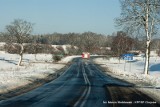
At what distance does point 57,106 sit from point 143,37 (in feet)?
108

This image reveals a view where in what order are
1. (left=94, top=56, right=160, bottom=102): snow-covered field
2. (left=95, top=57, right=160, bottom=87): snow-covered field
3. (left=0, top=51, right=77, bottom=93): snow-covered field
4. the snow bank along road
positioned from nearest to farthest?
the snow bank along road < (left=94, top=56, right=160, bottom=102): snow-covered field < (left=0, top=51, right=77, bottom=93): snow-covered field < (left=95, top=57, right=160, bottom=87): snow-covered field

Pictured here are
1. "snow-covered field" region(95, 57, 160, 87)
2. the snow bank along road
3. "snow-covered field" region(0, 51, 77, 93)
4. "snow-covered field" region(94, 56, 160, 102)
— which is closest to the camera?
the snow bank along road

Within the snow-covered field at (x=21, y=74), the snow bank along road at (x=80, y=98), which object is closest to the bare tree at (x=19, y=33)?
the snow-covered field at (x=21, y=74)

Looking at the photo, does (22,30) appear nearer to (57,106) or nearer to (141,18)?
(141,18)

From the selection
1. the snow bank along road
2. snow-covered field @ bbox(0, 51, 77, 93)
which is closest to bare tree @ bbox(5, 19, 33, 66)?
snow-covered field @ bbox(0, 51, 77, 93)

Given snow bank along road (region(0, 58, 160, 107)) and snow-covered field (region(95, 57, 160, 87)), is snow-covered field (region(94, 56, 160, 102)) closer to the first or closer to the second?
snow-covered field (region(95, 57, 160, 87))

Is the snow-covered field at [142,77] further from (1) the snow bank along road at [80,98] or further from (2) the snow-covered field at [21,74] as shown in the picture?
(2) the snow-covered field at [21,74]

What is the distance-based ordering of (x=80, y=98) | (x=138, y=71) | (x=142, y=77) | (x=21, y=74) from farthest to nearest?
(x=138, y=71)
(x=21, y=74)
(x=142, y=77)
(x=80, y=98)

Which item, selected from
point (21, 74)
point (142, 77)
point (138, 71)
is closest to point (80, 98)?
point (142, 77)

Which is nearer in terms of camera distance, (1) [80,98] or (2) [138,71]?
(1) [80,98]

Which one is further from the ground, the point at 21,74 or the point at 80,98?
the point at 80,98

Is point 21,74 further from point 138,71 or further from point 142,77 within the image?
point 138,71

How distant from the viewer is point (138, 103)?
52.8ft

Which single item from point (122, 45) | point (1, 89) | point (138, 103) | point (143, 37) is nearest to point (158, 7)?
point (143, 37)
